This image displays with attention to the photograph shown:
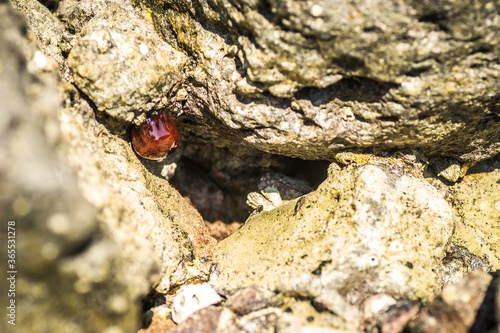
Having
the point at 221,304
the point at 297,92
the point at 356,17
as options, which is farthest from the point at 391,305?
the point at 356,17

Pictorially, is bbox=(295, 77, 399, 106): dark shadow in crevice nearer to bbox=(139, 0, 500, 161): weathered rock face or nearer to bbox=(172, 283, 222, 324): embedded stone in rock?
bbox=(139, 0, 500, 161): weathered rock face

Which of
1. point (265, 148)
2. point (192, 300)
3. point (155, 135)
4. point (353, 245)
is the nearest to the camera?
point (353, 245)

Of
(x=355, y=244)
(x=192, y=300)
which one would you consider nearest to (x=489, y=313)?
(x=355, y=244)

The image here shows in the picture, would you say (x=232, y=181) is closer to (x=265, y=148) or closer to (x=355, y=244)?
(x=265, y=148)

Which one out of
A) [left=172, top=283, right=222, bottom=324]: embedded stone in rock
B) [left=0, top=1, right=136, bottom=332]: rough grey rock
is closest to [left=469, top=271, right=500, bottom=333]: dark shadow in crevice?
[left=172, top=283, right=222, bottom=324]: embedded stone in rock

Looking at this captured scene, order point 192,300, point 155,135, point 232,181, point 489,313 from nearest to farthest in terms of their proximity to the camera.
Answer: point 489,313
point 192,300
point 155,135
point 232,181

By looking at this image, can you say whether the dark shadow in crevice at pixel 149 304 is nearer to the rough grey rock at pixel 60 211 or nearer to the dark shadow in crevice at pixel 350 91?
the rough grey rock at pixel 60 211
